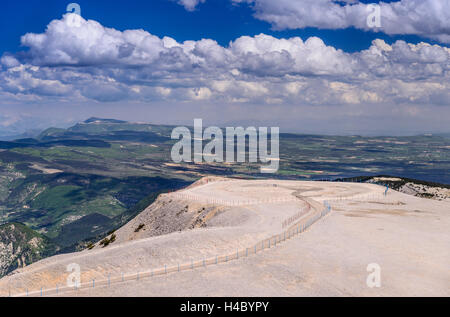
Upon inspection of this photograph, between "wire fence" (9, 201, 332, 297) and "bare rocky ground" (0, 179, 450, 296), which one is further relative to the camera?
"wire fence" (9, 201, 332, 297)

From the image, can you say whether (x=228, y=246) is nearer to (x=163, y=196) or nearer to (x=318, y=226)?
(x=318, y=226)

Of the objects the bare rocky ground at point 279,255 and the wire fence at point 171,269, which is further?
the wire fence at point 171,269

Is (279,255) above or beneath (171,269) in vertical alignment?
above

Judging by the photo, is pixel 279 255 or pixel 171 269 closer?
pixel 171 269

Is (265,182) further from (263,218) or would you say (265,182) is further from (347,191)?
(263,218)
